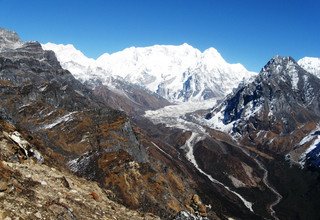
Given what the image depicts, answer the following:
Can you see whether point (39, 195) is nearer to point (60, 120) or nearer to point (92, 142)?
point (92, 142)

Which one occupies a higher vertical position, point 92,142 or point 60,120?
point 60,120

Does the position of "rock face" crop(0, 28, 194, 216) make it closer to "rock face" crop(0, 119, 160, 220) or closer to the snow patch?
the snow patch

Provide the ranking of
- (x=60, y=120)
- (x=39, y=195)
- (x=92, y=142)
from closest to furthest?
(x=39, y=195) < (x=92, y=142) < (x=60, y=120)

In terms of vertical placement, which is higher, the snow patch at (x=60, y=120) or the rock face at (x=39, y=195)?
the snow patch at (x=60, y=120)

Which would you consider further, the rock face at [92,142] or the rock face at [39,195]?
the rock face at [92,142]

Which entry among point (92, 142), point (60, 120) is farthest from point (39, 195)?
point (60, 120)

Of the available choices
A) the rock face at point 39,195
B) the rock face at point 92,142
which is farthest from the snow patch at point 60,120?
the rock face at point 39,195

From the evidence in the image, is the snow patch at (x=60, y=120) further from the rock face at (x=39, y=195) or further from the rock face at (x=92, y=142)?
the rock face at (x=39, y=195)

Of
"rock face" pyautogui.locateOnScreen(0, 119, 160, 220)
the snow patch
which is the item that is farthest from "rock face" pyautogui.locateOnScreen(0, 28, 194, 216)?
"rock face" pyautogui.locateOnScreen(0, 119, 160, 220)

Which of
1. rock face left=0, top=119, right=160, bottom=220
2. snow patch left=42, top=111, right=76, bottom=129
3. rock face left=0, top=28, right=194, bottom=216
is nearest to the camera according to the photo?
rock face left=0, top=119, right=160, bottom=220

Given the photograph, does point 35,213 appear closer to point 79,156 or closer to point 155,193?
point 155,193

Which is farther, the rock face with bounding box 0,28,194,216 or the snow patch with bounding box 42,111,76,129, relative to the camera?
the snow patch with bounding box 42,111,76,129
